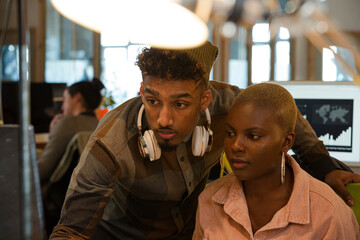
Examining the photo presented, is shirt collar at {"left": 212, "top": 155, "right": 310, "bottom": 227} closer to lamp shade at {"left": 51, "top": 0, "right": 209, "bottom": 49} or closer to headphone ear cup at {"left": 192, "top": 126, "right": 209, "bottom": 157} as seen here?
headphone ear cup at {"left": 192, "top": 126, "right": 209, "bottom": 157}

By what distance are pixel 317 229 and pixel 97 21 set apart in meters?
7.43

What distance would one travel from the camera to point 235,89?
160 centimetres

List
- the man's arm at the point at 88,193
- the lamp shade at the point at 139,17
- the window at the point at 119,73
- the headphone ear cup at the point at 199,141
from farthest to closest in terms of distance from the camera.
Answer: the window at the point at 119,73
the lamp shade at the point at 139,17
the headphone ear cup at the point at 199,141
the man's arm at the point at 88,193

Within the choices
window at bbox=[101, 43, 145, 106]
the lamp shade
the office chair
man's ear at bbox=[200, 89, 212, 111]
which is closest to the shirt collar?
man's ear at bbox=[200, 89, 212, 111]

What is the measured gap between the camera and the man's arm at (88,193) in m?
1.15

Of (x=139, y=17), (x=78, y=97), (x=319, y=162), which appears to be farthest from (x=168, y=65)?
(x=139, y=17)

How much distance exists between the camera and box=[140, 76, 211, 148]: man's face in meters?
1.19

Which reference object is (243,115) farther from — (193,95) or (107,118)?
(107,118)

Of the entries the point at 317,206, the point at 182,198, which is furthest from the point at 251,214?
the point at 182,198

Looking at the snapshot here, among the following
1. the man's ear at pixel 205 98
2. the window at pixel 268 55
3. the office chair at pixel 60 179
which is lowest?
the office chair at pixel 60 179

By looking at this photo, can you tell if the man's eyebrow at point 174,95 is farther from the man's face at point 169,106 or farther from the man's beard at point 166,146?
the man's beard at point 166,146

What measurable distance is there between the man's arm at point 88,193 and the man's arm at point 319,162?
0.64 metres

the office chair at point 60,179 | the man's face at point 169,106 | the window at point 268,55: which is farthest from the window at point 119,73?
the man's face at point 169,106

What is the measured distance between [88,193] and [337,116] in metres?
1.03
